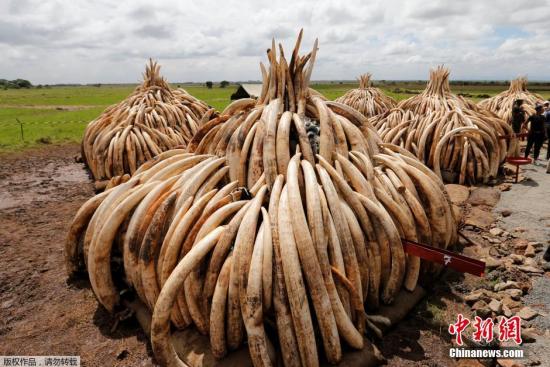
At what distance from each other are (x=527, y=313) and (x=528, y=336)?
39cm

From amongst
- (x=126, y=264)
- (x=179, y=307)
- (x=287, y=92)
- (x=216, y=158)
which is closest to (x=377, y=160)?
(x=287, y=92)

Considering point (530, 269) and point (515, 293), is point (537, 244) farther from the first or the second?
point (515, 293)

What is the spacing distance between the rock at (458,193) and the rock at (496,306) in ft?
11.9

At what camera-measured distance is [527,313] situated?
11.4 ft

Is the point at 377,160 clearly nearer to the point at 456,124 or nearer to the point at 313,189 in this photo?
the point at 313,189

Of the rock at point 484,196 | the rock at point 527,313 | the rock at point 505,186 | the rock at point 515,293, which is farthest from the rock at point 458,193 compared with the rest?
the rock at point 527,313

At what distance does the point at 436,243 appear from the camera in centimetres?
402

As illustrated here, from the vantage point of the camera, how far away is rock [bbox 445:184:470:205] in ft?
23.1

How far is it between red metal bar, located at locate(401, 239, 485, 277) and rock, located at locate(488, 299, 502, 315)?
0.80 meters

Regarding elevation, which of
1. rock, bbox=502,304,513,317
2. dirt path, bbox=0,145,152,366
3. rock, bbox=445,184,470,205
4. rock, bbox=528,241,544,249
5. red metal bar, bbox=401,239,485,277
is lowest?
dirt path, bbox=0,145,152,366

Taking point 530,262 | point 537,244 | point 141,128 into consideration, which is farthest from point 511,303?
point 141,128

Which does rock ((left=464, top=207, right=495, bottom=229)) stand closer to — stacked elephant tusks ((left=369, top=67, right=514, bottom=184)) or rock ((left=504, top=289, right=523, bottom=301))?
stacked elephant tusks ((left=369, top=67, right=514, bottom=184))

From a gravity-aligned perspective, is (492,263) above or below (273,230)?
below

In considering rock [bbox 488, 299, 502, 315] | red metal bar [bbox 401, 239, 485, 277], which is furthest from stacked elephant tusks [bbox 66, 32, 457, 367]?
rock [bbox 488, 299, 502, 315]
